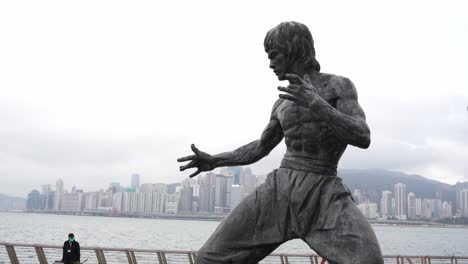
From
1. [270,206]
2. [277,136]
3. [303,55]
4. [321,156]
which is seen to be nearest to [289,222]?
[270,206]

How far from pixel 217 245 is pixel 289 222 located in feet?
1.93

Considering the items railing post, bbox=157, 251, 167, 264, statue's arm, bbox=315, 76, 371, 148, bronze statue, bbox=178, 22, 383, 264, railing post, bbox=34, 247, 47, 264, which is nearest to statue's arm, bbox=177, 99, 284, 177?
bronze statue, bbox=178, 22, 383, 264

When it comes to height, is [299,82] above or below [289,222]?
above

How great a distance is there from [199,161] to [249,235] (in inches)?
37.1

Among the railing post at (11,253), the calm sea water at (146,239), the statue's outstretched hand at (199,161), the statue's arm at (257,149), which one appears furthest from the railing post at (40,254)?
the calm sea water at (146,239)

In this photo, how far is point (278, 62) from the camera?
448cm

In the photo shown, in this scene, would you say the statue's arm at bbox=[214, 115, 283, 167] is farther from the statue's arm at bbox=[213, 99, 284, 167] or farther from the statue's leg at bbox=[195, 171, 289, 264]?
the statue's leg at bbox=[195, 171, 289, 264]

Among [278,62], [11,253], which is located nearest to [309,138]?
[278,62]

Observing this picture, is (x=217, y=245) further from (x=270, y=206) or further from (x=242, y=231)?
(x=270, y=206)

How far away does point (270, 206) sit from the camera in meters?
4.45

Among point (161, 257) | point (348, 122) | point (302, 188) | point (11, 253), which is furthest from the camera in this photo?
point (161, 257)

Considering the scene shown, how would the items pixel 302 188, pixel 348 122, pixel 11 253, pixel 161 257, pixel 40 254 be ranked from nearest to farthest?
pixel 348 122
pixel 302 188
pixel 11 253
pixel 40 254
pixel 161 257

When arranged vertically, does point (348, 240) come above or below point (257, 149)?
below

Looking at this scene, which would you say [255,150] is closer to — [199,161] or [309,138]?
[199,161]
